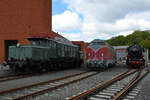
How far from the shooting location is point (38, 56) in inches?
591

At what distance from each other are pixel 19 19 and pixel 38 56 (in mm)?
18906

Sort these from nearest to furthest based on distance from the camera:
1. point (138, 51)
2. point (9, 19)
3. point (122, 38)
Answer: point (138, 51) → point (9, 19) → point (122, 38)

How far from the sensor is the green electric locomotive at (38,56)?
46.4 ft

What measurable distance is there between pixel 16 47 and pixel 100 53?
842cm

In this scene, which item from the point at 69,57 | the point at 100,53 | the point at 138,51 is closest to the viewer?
the point at 100,53

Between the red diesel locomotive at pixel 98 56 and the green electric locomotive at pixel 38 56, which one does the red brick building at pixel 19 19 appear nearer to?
the green electric locomotive at pixel 38 56

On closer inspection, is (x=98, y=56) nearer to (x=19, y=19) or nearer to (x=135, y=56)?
(x=135, y=56)

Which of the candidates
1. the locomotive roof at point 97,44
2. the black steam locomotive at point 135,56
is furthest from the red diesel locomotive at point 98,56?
the black steam locomotive at point 135,56

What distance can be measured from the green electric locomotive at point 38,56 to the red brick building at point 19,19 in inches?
549

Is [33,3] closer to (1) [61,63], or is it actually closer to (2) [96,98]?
(1) [61,63]

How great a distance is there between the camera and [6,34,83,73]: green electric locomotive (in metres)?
14.2

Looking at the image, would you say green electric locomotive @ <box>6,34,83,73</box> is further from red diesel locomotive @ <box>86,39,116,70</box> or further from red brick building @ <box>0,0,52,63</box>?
red brick building @ <box>0,0,52,63</box>

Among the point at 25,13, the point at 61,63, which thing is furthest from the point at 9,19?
the point at 61,63

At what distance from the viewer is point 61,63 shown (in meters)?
18.9
